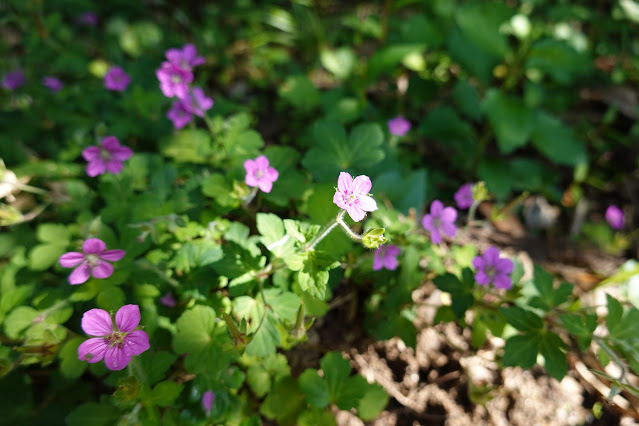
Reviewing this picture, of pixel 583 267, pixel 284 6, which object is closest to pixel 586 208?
pixel 583 267

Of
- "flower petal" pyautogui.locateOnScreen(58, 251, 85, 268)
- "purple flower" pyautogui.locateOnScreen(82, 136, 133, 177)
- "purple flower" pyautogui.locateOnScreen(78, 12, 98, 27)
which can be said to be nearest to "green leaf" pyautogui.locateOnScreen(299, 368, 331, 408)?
"flower petal" pyautogui.locateOnScreen(58, 251, 85, 268)

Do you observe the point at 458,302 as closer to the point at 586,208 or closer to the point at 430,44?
the point at 586,208

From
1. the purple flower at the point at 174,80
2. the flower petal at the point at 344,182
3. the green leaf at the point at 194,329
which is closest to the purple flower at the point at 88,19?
the purple flower at the point at 174,80

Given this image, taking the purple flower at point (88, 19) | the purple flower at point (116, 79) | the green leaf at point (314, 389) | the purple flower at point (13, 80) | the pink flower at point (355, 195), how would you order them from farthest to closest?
the purple flower at point (88, 19) → the purple flower at point (13, 80) → the purple flower at point (116, 79) → the green leaf at point (314, 389) → the pink flower at point (355, 195)

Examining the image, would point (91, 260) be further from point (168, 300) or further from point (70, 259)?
point (168, 300)

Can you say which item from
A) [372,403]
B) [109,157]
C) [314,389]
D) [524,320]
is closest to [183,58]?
[109,157]

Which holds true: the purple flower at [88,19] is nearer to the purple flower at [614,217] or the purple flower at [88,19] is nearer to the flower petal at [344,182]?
the flower petal at [344,182]
